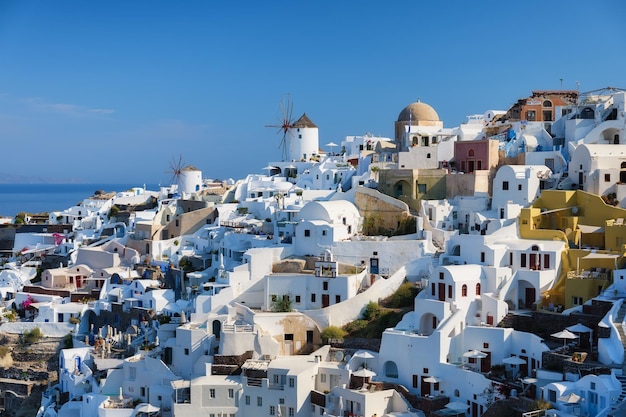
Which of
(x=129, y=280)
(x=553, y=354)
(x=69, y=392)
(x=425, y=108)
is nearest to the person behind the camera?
(x=553, y=354)

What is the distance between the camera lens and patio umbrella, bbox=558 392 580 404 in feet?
72.9

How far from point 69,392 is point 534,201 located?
17837 mm

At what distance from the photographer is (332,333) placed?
2944cm

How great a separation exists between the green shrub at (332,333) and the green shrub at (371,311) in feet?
3.33

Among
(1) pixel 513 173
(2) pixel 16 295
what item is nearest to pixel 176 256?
(2) pixel 16 295

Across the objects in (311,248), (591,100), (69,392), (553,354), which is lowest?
(69,392)

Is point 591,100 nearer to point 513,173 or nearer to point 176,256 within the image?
point 513,173

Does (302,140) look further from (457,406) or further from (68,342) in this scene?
(457,406)

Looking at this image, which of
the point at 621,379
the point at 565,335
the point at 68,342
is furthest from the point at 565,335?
the point at 68,342

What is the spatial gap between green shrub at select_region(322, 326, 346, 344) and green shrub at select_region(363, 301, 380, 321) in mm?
1016

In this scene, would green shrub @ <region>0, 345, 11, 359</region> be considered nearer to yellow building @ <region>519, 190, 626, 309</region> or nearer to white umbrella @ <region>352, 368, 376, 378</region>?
white umbrella @ <region>352, 368, 376, 378</region>

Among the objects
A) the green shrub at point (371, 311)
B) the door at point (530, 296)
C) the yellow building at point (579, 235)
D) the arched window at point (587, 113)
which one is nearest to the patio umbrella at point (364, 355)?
the green shrub at point (371, 311)

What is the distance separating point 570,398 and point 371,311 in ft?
29.4

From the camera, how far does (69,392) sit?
3247cm
